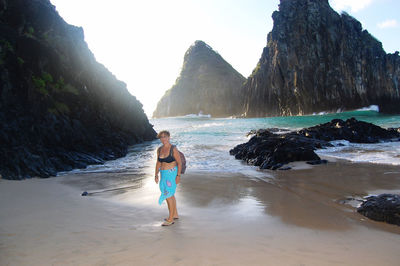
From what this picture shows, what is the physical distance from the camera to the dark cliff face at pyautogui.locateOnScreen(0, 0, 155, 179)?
34.2 ft

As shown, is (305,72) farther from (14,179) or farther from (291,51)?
(14,179)

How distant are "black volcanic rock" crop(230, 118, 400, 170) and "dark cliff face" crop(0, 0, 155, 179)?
792 cm

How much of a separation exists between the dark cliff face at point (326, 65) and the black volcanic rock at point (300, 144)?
69.6 metres

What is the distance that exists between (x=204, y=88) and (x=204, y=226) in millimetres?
165379

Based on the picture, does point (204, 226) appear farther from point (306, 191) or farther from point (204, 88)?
point (204, 88)

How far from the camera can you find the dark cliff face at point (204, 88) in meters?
154

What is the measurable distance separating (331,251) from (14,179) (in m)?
9.12

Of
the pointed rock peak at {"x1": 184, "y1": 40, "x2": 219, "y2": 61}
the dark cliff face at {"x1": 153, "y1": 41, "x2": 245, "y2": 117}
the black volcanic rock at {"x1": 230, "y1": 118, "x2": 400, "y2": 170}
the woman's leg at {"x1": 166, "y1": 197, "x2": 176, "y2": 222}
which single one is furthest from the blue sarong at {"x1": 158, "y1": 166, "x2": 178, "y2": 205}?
the pointed rock peak at {"x1": 184, "y1": 40, "x2": 219, "y2": 61}

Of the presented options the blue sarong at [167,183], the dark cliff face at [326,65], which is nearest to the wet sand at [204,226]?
the blue sarong at [167,183]

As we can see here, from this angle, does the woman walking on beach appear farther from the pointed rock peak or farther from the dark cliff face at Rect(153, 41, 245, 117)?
the pointed rock peak

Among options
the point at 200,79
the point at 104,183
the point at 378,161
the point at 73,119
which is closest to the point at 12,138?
the point at 104,183

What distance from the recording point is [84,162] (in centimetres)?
1277

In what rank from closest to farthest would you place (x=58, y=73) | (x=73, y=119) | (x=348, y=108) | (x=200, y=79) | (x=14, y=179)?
(x=14, y=179), (x=73, y=119), (x=58, y=73), (x=348, y=108), (x=200, y=79)

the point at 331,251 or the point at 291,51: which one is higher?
the point at 291,51
